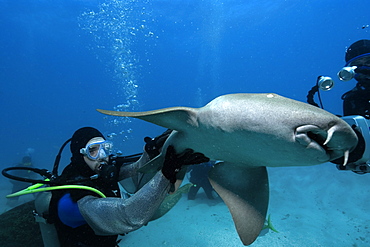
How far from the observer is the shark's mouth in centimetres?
131

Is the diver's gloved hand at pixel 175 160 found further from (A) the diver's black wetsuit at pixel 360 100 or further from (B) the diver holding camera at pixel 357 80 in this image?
(A) the diver's black wetsuit at pixel 360 100

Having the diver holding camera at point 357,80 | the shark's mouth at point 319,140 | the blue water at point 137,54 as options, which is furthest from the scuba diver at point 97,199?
the blue water at point 137,54

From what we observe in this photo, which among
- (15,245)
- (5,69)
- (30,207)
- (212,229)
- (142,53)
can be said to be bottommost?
(212,229)

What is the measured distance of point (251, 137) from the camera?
1.62m

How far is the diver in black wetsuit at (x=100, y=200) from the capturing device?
234 cm

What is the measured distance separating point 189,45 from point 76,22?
32082 mm

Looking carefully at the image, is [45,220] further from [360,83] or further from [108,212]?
[360,83]

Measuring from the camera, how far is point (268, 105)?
142 centimetres

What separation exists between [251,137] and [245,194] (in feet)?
4.19

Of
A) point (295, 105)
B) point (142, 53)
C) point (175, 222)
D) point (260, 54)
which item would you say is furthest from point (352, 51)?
point (260, 54)

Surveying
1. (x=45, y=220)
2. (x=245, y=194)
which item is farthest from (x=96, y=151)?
(x=245, y=194)

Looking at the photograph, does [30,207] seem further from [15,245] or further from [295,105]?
[295,105]

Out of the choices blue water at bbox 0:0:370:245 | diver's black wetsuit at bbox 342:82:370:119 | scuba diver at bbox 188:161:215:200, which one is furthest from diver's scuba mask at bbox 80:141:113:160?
blue water at bbox 0:0:370:245

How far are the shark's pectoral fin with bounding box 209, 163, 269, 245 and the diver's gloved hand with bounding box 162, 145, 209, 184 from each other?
14.6 inches
